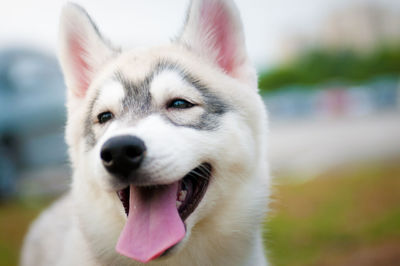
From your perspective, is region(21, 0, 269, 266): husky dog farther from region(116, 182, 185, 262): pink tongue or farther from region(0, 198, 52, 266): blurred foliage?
region(0, 198, 52, 266): blurred foliage

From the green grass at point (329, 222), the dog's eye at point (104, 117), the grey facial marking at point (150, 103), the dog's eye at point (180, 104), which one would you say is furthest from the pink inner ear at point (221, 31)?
the green grass at point (329, 222)

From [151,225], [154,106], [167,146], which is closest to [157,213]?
[151,225]

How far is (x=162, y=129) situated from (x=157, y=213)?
46 cm

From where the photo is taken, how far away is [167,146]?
2.08 meters

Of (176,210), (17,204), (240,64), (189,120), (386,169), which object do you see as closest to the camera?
(176,210)

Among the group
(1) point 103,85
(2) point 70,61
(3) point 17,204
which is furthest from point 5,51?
(1) point 103,85

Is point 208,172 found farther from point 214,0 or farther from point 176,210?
point 214,0

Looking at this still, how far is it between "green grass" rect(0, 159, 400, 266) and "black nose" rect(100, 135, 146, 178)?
1.32 metres

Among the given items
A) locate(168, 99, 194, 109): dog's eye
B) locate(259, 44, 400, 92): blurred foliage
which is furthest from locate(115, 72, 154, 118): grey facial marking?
locate(259, 44, 400, 92): blurred foliage

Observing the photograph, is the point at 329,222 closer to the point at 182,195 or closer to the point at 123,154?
the point at 182,195

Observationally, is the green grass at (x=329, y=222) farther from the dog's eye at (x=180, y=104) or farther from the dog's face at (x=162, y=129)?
the dog's eye at (x=180, y=104)

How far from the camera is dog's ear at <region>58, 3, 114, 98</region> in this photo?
9.29 ft

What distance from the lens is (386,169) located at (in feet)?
26.4

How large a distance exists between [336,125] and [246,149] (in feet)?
40.1
